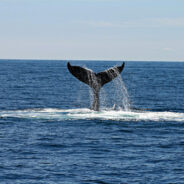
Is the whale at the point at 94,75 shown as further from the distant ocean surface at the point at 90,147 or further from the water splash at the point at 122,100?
the distant ocean surface at the point at 90,147

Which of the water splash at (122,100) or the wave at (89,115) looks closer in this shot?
the wave at (89,115)

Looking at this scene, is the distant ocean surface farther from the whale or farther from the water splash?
the water splash

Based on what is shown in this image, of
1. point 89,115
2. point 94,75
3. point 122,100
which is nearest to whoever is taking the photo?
point 94,75

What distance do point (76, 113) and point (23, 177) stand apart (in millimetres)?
13864

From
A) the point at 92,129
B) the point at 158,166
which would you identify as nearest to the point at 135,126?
the point at 92,129

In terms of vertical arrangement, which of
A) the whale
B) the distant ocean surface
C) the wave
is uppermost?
the whale

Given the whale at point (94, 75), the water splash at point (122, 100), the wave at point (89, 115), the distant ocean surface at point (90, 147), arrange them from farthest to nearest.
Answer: the water splash at point (122, 100) → the wave at point (89, 115) → the whale at point (94, 75) → the distant ocean surface at point (90, 147)

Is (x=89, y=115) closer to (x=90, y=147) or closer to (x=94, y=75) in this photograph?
(x=94, y=75)

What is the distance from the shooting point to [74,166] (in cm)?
1964

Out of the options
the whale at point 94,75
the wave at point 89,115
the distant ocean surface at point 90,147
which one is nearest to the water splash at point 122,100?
the wave at point 89,115

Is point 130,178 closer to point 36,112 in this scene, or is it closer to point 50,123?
point 50,123

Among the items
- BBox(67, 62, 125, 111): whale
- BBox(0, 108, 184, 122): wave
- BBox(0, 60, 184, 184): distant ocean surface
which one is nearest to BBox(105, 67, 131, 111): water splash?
BBox(0, 108, 184, 122): wave

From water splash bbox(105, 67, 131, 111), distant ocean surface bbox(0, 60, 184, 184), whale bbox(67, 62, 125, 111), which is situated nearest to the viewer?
distant ocean surface bbox(0, 60, 184, 184)

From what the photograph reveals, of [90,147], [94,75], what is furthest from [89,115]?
[90,147]
